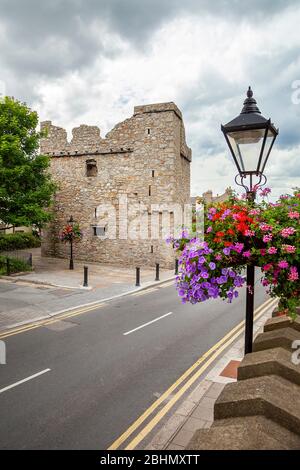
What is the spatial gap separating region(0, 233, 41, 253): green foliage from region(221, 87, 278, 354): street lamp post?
82.3ft

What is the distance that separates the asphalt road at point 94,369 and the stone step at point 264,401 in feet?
6.05

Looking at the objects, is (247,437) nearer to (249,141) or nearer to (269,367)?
(269,367)

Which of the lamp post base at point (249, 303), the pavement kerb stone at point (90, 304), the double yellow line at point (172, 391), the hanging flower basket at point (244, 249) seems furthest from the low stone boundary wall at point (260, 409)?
the pavement kerb stone at point (90, 304)

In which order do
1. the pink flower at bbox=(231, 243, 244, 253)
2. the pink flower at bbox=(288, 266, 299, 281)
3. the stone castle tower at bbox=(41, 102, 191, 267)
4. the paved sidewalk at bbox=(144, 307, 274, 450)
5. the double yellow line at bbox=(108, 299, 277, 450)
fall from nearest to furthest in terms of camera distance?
1. the pink flower at bbox=(288, 266, 299, 281)
2. the pink flower at bbox=(231, 243, 244, 253)
3. the paved sidewalk at bbox=(144, 307, 274, 450)
4. the double yellow line at bbox=(108, 299, 277, 450)
5. the stone castle tower at bbox=(41, 102, 191, 267)

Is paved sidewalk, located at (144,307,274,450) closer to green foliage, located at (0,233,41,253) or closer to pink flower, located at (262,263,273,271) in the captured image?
pink flower, located at (262,263,273,271)

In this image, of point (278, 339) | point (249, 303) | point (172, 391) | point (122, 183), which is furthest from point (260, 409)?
point (122, 183)

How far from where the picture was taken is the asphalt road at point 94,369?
539cm

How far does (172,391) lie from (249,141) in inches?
187

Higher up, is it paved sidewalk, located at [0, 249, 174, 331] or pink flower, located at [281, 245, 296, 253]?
pink flower, located at [281, 245, 296, 253]

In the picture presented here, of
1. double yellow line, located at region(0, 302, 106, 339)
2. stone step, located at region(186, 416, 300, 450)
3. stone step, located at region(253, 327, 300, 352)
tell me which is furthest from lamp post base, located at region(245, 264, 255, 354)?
double yellow line, located at region(0, 302, 106, 339)

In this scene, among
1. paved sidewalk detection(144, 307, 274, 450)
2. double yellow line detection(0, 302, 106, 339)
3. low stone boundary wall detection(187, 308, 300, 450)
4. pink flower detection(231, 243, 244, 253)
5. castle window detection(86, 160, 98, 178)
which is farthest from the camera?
castle window detection(86, 160, 98, 178)

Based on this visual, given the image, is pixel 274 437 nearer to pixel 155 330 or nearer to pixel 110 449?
pixel 110 449

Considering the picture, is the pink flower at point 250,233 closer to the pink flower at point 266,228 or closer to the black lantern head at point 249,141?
the pink flower at point 266,228

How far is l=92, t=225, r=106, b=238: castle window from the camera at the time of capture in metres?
26.6
